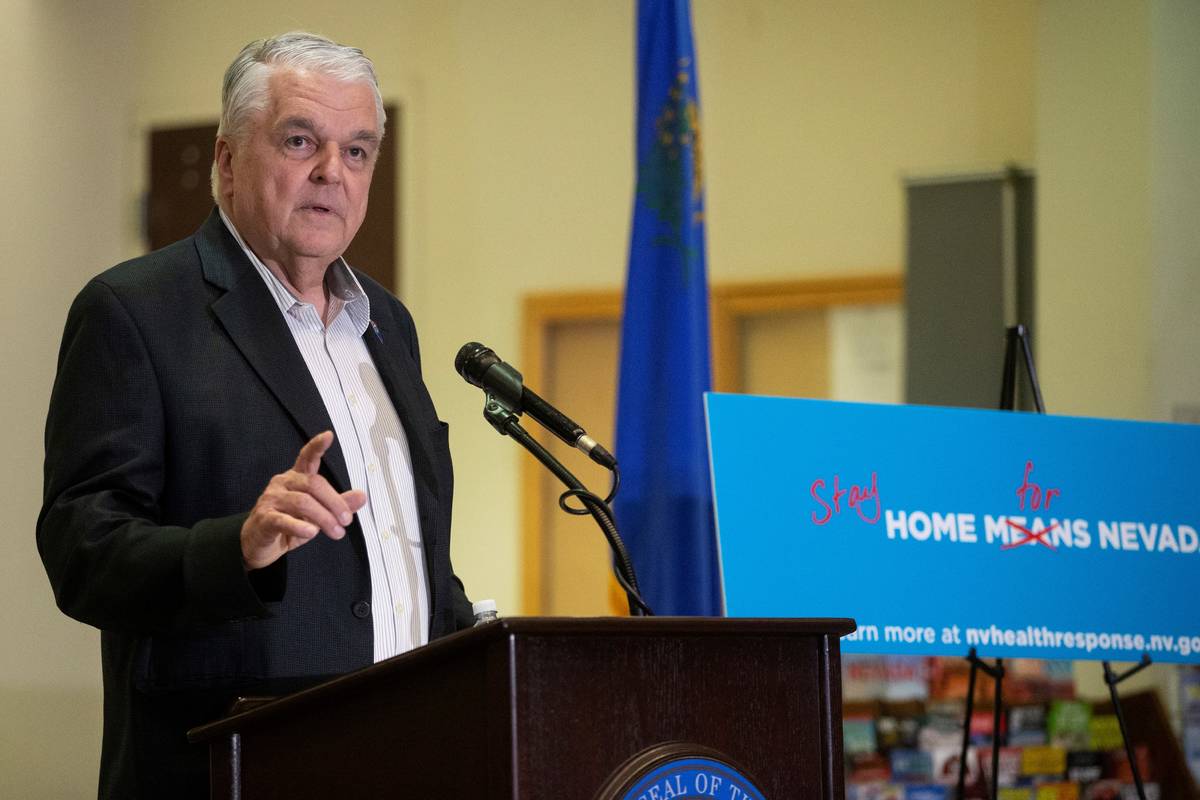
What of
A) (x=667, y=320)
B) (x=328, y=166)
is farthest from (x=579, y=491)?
(x=667, y=320)

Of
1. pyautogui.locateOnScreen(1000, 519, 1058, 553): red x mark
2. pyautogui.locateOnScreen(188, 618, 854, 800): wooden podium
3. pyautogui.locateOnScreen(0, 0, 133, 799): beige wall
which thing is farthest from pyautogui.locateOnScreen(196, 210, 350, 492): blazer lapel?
pyautogui.locateOnScreen(0, 0, 133, 799): beige wall

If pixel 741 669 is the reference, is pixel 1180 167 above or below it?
above

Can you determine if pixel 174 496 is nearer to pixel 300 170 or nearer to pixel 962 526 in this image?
pixel 300 170

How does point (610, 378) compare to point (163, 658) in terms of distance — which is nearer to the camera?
point (163, 658)

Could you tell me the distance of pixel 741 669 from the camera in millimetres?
1215

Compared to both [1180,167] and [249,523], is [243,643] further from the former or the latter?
[1180,167]

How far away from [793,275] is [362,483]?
4.16m

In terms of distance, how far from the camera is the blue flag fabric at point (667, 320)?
328cm

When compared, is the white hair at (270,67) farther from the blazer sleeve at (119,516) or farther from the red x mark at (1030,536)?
the red x mark at (1030,536)

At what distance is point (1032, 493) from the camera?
9.30ft

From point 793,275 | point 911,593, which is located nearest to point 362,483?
point 911,593

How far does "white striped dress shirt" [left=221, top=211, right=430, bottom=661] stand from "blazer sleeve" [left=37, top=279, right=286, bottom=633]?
21 centimetres

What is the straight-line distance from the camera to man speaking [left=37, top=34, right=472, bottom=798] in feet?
4.39

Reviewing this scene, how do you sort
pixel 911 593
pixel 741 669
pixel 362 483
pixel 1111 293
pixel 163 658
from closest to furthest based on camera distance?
pixel 741 669 < pixel 163 658 < pixel 362 483 < pixel 911 593 < pixel 1111 293
